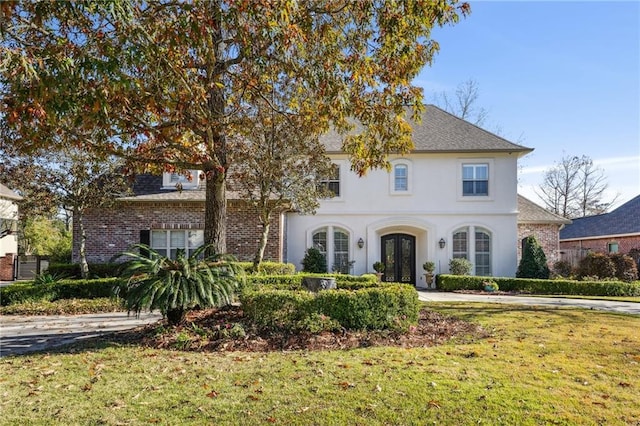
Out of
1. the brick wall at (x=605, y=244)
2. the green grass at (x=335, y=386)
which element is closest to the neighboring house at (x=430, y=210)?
the brick wall at (x=605, y=244)

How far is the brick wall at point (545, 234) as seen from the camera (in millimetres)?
21281

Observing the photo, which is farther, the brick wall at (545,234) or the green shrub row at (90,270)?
the brick wall at (545,234)

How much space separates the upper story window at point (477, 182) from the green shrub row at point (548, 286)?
4.16 metres

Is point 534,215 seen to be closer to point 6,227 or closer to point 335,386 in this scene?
point 335,386

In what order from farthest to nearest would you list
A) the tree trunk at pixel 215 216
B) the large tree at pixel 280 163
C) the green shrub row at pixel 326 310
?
the large tree at pixel 280 163, the tree trunk at pixel 215 216, the green shrub row at pixel 326 310

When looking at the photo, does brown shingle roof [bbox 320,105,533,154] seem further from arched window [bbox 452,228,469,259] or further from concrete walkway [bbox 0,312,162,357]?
concrete walkway [bbox 0,312,162,357]

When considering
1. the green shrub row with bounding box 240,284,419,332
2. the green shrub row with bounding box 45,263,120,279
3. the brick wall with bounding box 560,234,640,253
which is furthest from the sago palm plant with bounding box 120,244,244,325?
the brick wall with bounding box 560,234,640,253

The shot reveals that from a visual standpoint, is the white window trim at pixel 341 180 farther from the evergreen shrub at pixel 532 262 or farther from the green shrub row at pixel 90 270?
the green shrub row at pixel 90 270

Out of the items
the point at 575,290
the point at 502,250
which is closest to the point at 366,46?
the point at 575,290

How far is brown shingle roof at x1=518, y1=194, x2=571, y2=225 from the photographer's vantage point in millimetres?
21094

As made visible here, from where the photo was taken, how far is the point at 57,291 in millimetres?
13188

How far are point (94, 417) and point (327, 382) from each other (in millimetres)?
2314

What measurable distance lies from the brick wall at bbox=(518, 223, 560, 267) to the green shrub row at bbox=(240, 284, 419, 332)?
1559 centimetres

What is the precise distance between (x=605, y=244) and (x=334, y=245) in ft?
58.1
